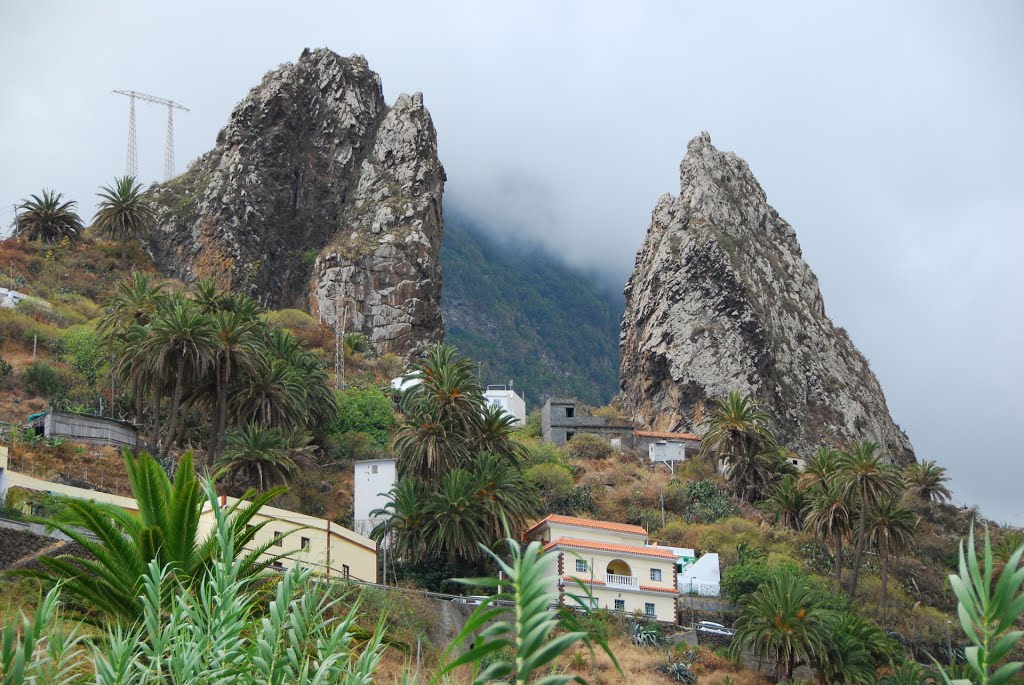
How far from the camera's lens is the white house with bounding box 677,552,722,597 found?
60.2 metres

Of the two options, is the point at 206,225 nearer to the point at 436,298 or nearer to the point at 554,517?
the point at 436,298

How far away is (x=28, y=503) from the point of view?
143ft

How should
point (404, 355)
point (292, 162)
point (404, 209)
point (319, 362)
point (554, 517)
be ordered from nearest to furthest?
point (554, 517) → point (319, 362) → point (404, 355) → point (404, 209) → point (292, 162)

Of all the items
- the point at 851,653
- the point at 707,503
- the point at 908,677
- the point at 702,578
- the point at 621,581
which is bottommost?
the point at 908,677

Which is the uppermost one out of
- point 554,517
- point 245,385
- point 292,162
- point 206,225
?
point 292,162

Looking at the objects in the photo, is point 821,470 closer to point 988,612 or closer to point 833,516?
point 833,516

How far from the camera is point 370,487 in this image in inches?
2539

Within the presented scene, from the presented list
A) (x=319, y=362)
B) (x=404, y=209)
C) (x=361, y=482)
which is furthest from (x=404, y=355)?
(x=361, y=482)

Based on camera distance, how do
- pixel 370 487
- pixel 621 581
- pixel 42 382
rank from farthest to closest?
pixel 42 382 → pixel 370 487 → pixel 621 581

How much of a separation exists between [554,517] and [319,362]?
2207 centimetres

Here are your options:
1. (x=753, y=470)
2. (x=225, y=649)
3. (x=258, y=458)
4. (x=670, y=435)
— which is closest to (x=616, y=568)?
(x=258, y=458)

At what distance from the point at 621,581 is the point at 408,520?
36.1ft

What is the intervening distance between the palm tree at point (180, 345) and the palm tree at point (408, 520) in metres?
11.9

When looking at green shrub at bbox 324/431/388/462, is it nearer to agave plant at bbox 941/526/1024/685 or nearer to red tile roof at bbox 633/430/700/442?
red tile roof at bbox 633/430/700/442
